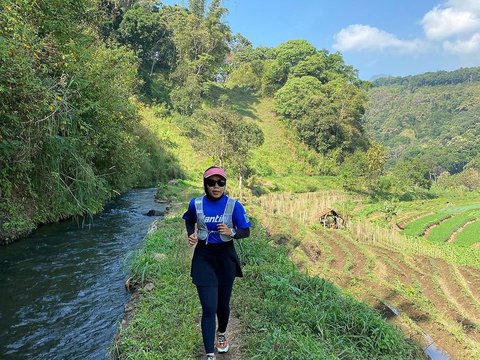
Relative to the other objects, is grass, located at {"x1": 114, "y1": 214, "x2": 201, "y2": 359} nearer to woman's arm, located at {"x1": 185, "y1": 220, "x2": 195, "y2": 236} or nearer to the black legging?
the black legging

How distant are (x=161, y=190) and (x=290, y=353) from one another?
2234 cm

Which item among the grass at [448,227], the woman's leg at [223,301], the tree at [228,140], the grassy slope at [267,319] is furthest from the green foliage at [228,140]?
the woman's leg at [223,301]

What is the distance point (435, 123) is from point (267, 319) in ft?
547

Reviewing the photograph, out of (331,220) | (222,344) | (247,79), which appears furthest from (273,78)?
(222,344)

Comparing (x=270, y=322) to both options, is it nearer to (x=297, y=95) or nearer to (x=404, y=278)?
(x=404, y=278)

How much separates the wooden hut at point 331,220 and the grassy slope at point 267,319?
19721 millimetres

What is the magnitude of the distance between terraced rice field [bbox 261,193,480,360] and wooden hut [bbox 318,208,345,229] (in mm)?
636

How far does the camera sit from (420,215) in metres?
44.3

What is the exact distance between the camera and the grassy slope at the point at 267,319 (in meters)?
5.16

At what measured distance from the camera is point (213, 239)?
14.6 ft

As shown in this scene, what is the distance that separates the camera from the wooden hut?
29.0m

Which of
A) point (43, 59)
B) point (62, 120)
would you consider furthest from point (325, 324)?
point (43, 59)

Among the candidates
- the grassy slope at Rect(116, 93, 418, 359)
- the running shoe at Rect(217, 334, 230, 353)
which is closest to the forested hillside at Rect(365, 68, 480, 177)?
the grassy slope at Rect(116, 93, 418, 359)

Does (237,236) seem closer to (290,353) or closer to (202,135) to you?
(290,353)
